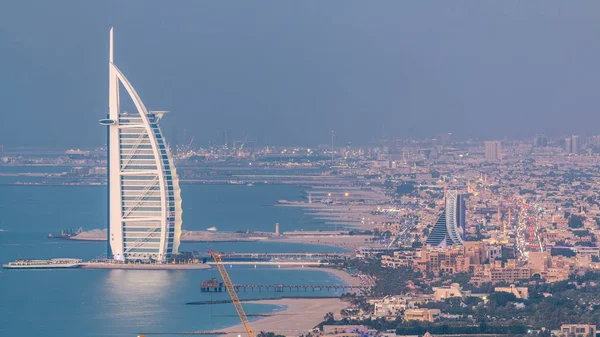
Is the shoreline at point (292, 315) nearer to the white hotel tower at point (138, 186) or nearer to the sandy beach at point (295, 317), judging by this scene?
the sandy beach at point (295, 317)

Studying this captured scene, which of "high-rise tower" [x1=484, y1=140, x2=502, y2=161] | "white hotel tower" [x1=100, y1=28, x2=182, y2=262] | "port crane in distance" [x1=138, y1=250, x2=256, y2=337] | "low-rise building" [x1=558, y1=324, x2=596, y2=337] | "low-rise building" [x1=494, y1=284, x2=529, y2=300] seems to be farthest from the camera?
"high-rise tower" [x1=484, y1=140, x2=502, y2=161]

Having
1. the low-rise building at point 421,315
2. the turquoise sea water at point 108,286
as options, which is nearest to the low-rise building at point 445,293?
the low-rise building at point 421,315

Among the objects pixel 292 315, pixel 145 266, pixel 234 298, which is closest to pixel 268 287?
pixel 234 298

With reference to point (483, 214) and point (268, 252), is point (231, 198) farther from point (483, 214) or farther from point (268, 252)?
point (268, 252)

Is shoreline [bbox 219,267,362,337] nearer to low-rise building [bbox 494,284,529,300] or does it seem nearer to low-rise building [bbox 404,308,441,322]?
low-rise building [bbox 404,308,441,322]

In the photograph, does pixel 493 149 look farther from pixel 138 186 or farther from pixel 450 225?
pixel 138 186

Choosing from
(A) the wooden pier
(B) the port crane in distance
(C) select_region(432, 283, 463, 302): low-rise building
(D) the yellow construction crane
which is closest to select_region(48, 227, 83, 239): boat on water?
(B) the port crane in distance
